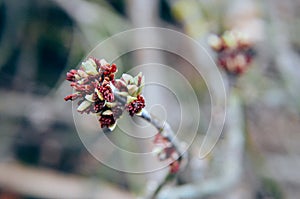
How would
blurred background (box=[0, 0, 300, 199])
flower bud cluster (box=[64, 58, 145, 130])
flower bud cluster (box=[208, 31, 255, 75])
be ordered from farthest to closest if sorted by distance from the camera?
blurred background (box=[0, 0, 300, 199])
flower bud cluster (box=[208, 31, 255, 75])
flower bud cluster (box=[64, 58, 145, 130])

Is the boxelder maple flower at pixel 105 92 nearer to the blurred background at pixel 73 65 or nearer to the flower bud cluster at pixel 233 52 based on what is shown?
the flower bud cluster at pixel 233 52

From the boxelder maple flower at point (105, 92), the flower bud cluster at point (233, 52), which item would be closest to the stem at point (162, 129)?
the boxelder maple flower at point (105, 92)

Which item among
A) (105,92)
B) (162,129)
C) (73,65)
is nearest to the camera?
(105,92)

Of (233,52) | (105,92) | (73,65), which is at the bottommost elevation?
(105,92)

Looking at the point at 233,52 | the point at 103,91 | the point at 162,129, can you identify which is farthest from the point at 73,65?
the point at 103,91

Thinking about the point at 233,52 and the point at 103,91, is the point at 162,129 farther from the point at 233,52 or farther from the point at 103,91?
the point at 233,52

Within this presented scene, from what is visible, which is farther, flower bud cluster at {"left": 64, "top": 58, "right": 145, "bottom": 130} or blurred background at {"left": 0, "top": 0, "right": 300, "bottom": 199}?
blurred background at {"left": 0, "top": 0, "right": 300, "bottom": 199}

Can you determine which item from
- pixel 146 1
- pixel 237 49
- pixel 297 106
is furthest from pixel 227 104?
pixel 146 1

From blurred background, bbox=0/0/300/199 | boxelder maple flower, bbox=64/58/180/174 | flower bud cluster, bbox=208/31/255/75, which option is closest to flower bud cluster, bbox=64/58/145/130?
boxelder maple flower, bbox=64/58/180/174

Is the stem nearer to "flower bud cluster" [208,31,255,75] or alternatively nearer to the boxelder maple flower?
the boxelder maple flower
